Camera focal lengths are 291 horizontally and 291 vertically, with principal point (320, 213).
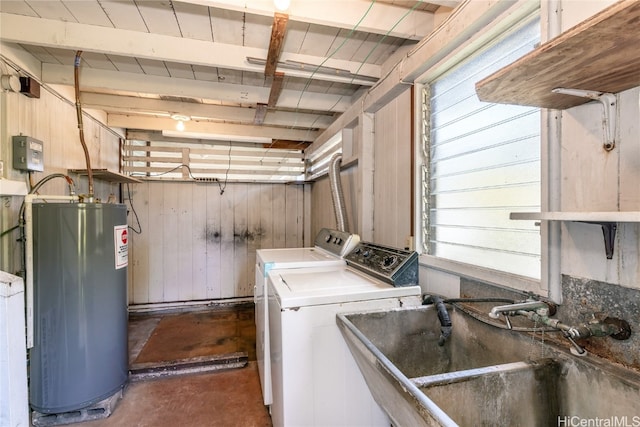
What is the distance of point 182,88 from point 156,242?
227 centimetres

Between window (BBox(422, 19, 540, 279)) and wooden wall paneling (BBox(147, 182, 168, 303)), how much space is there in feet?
11.4

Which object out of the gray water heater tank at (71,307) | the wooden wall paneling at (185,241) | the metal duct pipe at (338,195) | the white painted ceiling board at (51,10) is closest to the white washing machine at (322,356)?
the metal duct pipe at (338,195)

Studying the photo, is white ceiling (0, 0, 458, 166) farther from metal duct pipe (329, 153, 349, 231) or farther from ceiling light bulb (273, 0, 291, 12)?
metal duct pipe (329, 153, 349, 231)

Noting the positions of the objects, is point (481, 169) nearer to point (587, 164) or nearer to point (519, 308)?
point (587, 164)

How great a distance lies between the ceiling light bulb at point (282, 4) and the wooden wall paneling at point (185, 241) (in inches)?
119

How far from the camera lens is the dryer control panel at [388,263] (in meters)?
1.47

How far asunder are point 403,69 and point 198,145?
3098mm

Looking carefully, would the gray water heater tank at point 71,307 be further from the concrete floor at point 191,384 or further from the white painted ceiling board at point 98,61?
the white painted ceiling board at point 98,61

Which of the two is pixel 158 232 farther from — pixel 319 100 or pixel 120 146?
pixel 319 100

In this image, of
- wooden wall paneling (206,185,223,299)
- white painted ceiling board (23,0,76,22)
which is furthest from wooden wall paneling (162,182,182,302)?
white painted ceiling board (23,0,76,22)

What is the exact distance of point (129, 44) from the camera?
1.80 metres

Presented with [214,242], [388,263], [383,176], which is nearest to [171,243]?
[214,242]

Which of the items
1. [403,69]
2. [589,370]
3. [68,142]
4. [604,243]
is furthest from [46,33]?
[589,370]

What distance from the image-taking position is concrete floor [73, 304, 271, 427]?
1930mm
